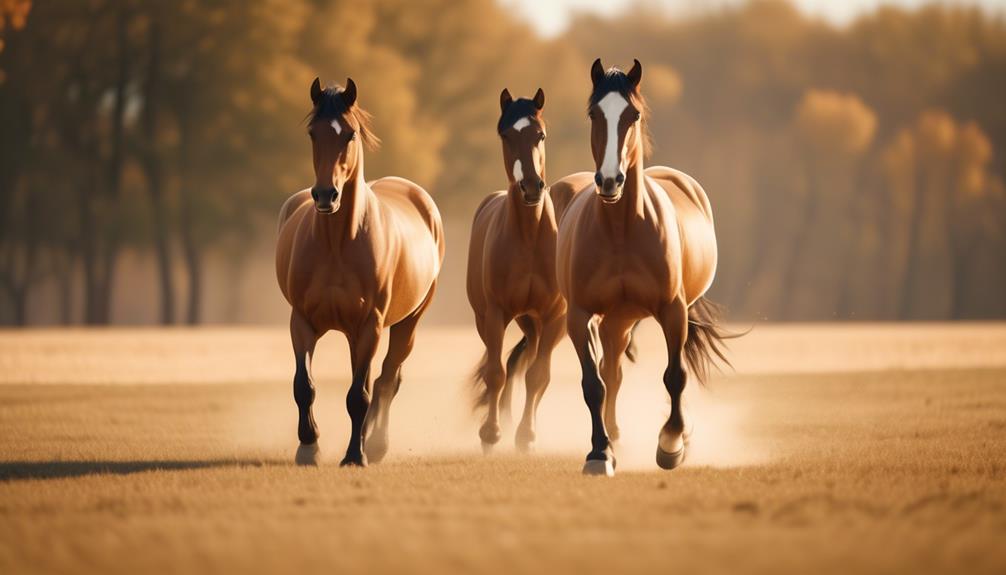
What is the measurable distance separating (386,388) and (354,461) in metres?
1.70

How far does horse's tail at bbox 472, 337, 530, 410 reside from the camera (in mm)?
12859


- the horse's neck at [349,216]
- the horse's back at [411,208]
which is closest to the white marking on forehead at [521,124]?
the horse's neck at [349,216]

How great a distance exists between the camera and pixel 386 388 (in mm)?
12586

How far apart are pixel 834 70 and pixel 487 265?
49754 mm

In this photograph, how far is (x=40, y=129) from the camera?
124ft

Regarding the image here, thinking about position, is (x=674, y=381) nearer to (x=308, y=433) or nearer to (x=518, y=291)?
(x=518, y=291)

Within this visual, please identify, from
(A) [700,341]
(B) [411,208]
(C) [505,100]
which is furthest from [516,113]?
(A) [700,341]

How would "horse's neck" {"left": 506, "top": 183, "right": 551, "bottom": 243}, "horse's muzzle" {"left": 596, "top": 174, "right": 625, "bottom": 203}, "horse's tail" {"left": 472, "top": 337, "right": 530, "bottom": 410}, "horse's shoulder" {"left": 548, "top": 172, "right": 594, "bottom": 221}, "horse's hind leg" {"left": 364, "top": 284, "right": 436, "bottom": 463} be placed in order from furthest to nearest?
"horse's shoulder" {"left": 548, "top": 172, "right": 594, "bottom": 221} → "horse's tail" {"left": 472, "top": 337, "right": 530, "bottom": 410} → "horse's neck" {"left": 506, "top": 183, "right": 551, "bottom": 243} → "horse's hind leg" {"left": 364, "top": 284, "right": 436, "bottom": 463} → "horse's muzzle" {"left": 596, "top": 174, "right": 625, "bottom": 203}

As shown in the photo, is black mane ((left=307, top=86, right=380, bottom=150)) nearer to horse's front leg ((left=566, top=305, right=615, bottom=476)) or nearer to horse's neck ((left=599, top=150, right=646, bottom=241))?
horse's neck ((left=599, top=150, right=646, bottom=241))

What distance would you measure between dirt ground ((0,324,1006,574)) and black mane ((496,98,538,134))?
108 inches

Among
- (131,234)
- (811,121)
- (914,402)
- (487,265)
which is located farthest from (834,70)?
(487,265)

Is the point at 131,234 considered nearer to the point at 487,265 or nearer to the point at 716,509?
the point at 487,265

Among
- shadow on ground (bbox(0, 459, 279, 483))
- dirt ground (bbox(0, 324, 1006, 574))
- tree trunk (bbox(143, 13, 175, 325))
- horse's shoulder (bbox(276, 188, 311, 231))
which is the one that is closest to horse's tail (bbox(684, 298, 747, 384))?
dirt ground (bbox(0, 324, 1006, 574))

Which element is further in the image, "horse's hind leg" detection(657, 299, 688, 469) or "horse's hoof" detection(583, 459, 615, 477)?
"horse's hind leg" detection(657, 299, 688, 469)
